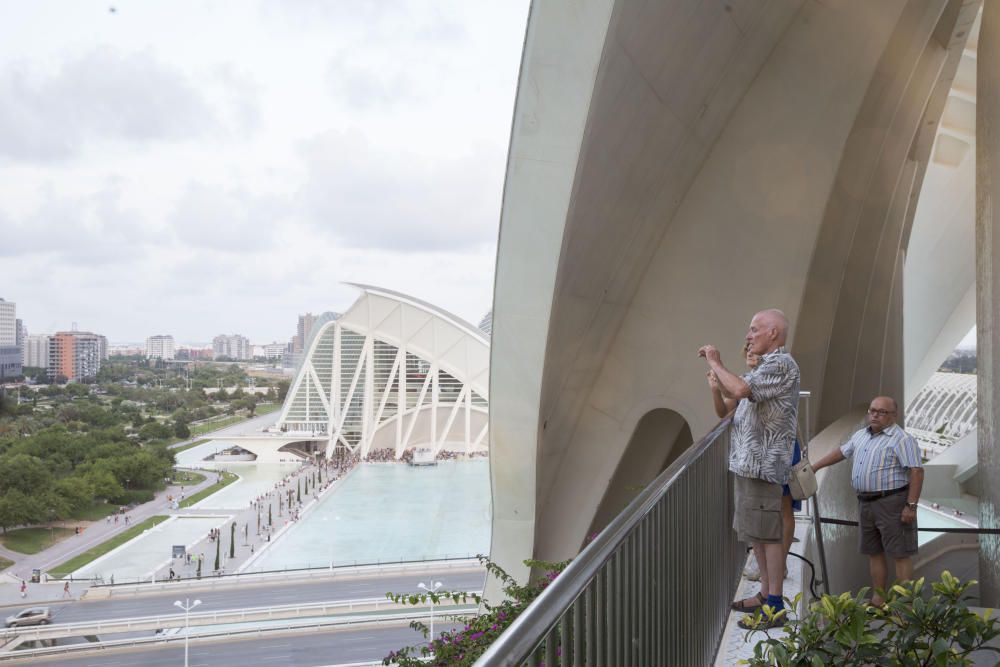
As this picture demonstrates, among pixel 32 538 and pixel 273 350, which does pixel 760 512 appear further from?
pixel 273 350

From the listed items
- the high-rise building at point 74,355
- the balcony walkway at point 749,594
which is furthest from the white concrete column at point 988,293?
the high-rise building at point 74,355

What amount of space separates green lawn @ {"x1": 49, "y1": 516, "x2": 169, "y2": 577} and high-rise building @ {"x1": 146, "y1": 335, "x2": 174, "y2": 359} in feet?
157

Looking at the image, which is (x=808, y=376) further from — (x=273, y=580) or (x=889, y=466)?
(x=273, y=580)

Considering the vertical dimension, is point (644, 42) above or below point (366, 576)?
above

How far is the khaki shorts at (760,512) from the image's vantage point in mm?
3377

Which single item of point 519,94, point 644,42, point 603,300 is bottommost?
point 603,300

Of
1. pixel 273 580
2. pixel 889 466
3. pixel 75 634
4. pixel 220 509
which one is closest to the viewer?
pixel 889 466

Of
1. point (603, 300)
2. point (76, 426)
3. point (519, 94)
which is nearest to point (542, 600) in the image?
point (519, 94)

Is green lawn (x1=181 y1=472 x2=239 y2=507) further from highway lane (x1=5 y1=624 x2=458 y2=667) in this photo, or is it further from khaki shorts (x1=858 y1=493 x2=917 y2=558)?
khaki shorts (x1=858 y1=493 x2=917 y2=558)

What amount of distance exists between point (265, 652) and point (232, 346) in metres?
88.1

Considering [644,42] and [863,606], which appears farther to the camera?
[644,42]

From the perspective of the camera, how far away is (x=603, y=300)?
9.23 metres

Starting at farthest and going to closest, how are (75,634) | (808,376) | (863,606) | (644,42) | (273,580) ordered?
(273,580) < (75,634) < (808,376) < (644,42) < (863,606)

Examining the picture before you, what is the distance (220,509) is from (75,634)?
21800mm
